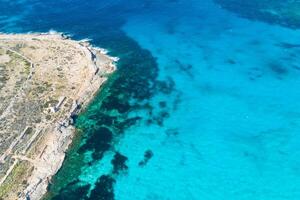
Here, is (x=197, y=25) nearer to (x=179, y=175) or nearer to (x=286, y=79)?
(x=286, y=79)

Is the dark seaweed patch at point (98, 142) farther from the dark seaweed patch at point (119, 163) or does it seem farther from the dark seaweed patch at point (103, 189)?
the dark seaweed patch at point (103, 189)

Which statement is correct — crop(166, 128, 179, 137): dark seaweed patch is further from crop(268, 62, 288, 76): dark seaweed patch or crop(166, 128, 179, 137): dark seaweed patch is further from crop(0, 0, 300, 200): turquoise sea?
crop(268, 62, 288, 76): dark seaweed patch

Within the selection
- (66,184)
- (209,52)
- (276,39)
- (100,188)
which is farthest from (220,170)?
(276,39)

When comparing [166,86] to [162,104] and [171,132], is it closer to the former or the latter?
[162,104]

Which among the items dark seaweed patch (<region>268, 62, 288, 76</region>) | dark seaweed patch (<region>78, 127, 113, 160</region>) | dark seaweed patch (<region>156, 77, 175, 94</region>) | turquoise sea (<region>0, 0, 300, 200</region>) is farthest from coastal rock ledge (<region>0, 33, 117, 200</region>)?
dark seaweed patch (<region>268, 62, 288, 76</region>)

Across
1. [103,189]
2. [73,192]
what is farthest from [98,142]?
[73,192]

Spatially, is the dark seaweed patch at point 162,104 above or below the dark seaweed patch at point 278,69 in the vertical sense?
below

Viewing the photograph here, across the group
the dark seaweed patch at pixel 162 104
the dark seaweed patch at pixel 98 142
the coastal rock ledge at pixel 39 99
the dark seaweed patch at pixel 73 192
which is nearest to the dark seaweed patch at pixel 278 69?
the dark seaweed patch at pixel 162 104
